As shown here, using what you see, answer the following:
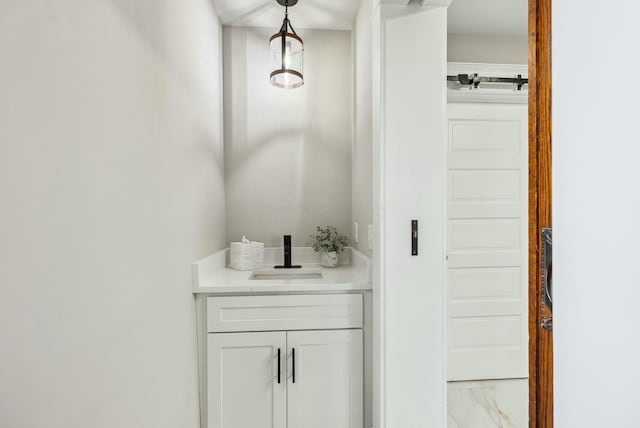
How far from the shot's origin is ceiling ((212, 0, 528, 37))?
6.40 feet

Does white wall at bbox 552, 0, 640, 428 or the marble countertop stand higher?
white wall at bbox 552, 0, 640, 428

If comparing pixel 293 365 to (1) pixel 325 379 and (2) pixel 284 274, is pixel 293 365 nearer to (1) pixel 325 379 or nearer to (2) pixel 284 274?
(1) pixel 325 379

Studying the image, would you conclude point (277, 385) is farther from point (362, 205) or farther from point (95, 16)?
point (95, 16)

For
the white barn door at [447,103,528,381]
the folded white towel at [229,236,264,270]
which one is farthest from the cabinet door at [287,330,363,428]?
the white barn door at [447,103,528,381]

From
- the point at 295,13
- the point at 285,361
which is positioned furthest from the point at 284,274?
the point at 295,13

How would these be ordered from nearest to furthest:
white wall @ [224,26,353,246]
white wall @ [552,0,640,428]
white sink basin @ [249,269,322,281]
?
white wall @ [552,0,640,428] < white sink basin @ [249,269,322,281] < white wall @ [224,26,353,246]

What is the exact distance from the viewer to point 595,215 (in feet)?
1.08

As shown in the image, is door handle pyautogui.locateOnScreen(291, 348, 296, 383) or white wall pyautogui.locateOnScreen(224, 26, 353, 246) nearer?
door handle pyautogui.locateOnScreen(291, 348, 296, 383)

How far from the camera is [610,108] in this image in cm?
31

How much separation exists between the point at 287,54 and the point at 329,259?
4.15 ft

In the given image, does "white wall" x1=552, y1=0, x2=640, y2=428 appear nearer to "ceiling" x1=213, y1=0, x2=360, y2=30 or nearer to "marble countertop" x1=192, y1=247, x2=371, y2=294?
"marble countertop" x1=192, y1=247, x2=371, y2=294

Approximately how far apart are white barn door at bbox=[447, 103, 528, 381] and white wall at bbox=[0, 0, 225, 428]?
1802mm

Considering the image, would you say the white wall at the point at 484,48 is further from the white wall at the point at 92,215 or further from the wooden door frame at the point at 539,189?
the wooden door frame at the point at 539,189

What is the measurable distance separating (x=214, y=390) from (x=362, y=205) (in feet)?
3.98
